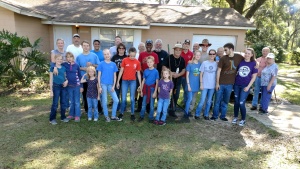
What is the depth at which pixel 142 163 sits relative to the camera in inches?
136

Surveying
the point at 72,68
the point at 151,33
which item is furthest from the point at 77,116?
the point at 151,33

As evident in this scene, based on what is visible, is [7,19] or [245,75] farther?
[7,19]

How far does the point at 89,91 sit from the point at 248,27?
922cm

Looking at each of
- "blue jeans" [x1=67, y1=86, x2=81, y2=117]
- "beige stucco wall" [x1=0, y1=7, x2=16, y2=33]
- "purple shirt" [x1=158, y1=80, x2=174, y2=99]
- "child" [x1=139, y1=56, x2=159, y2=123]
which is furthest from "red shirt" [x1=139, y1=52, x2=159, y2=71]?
"beige stucco wall" [x1=0, y1=7, x2=16, y2=33]

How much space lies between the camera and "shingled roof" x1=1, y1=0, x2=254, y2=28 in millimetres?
10547

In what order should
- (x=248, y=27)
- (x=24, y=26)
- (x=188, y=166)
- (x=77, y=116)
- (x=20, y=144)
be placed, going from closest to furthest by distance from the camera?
(x=188, y=166) → (x=20, y=144) → (x=77, y=116) → (x=24, y=26) → (x=248, y=27)

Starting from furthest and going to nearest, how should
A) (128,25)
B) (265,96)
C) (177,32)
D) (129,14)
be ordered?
(129,14), (177,32), (128,25), (265,96)

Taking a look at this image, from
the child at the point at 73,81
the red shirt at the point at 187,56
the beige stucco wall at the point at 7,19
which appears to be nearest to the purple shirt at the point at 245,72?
the red shirt at the point at 187,56

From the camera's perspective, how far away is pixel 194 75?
506cm

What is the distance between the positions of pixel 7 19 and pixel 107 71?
22.3 feet

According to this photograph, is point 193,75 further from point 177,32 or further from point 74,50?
point 177,32

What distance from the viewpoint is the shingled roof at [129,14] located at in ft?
34.6

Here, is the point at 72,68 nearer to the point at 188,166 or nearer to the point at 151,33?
the point at 188,166

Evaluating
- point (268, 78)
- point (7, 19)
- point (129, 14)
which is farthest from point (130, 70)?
point (129, 14)
